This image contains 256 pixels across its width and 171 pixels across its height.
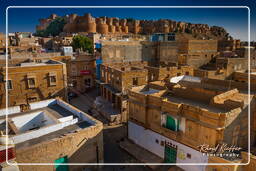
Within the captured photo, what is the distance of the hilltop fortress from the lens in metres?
76.8

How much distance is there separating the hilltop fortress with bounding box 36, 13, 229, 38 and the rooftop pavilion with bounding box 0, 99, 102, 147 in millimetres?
64562

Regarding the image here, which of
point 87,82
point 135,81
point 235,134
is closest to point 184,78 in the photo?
point 135,81

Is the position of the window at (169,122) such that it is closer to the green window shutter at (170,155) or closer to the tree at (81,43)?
the green window shutter at (170,155)

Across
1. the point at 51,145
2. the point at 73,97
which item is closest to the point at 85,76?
the point at 73,97

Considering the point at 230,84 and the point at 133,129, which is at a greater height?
the point at 230,84

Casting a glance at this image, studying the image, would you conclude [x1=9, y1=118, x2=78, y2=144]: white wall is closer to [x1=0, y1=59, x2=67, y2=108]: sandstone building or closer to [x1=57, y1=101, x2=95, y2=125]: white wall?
[x1=57, y1=101, x2=95, y2=125]: white wall

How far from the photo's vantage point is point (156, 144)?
14281 millimetres

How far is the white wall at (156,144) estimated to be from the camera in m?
Result: 11.9

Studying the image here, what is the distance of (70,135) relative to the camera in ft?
34.9

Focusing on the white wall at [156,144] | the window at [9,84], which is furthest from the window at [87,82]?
the white wall at [156,144]

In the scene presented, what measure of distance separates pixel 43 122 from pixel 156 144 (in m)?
8.33

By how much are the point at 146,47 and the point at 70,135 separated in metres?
27.8

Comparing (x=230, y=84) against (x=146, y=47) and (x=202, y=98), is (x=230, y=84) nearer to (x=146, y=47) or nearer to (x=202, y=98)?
(x=202, y=98)

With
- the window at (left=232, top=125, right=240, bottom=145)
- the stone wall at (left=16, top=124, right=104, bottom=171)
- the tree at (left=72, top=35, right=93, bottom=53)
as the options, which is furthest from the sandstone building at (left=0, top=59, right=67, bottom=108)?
the tree at (left=72, top=35, right=93, bottom=53)
